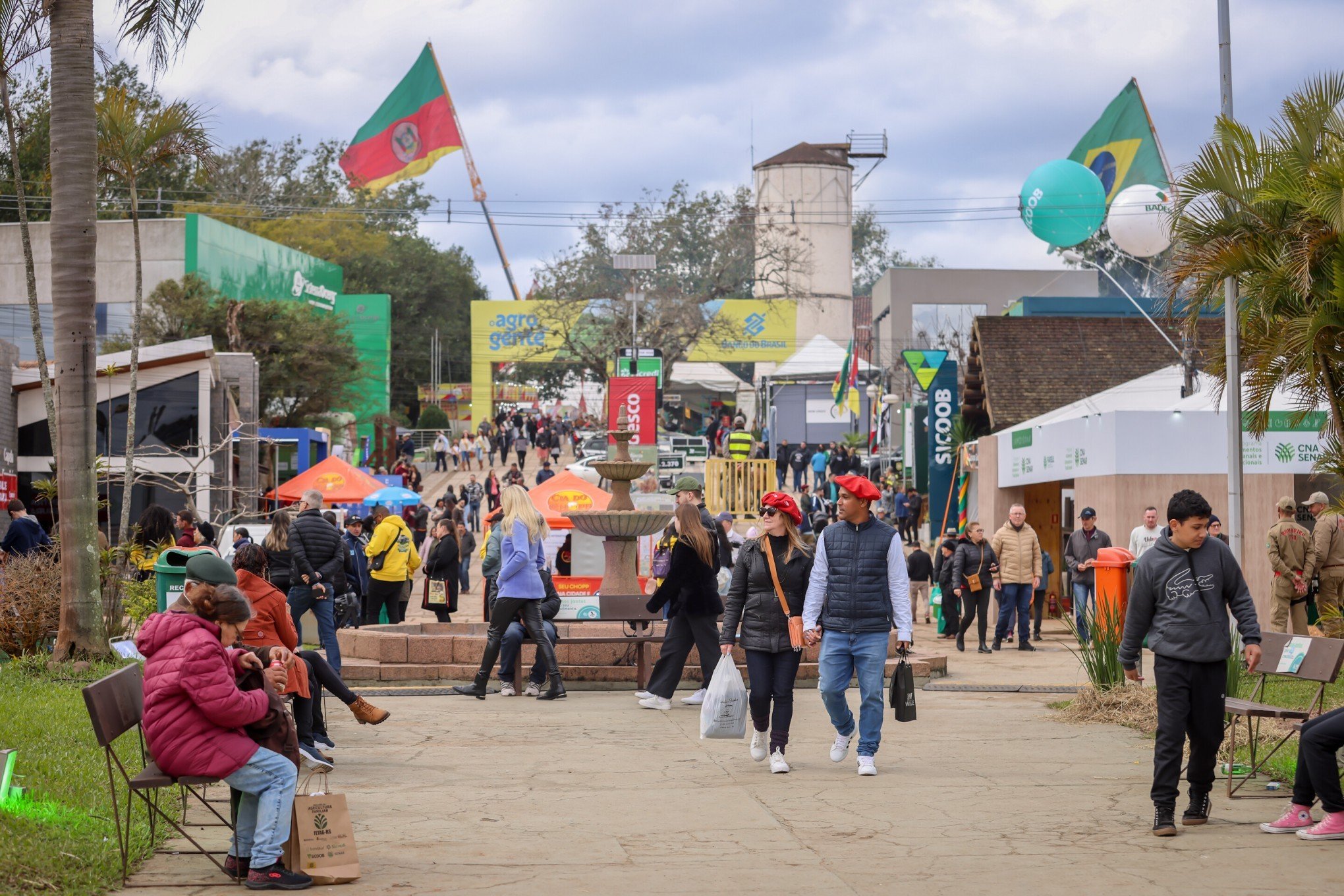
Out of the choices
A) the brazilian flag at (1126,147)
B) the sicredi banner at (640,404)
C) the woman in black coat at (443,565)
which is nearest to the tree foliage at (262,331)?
the sicredi banner at (640,404)

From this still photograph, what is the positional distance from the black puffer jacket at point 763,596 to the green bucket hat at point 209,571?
3545mm

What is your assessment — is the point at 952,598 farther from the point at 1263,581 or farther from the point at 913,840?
the point at 913,840

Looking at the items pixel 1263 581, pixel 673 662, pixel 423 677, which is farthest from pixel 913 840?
pixel 1263 581

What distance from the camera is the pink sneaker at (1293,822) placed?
679cm

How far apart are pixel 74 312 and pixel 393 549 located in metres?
6.34

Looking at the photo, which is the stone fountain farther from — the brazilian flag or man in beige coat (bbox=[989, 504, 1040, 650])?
the brazilian flag

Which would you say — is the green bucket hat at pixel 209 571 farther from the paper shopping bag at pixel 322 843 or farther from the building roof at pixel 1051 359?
the building roof at pixel 1051 359

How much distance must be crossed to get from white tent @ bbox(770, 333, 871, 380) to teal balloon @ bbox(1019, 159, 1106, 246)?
27.3 meters

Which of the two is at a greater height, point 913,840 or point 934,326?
point 934,326

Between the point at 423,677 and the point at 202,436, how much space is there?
633 inches

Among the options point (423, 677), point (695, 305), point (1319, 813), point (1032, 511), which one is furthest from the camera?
point (695, 305)

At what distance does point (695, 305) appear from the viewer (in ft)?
181

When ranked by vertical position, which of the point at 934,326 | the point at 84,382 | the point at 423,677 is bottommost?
the point at 423,677

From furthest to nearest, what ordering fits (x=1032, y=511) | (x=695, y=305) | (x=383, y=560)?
(x=695, y=305) < (x=1032, y=511) < (x=383, y=560)
